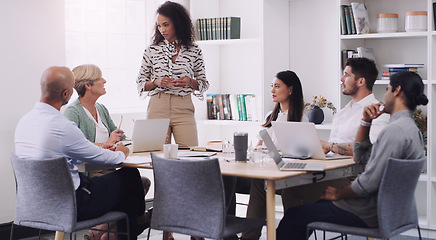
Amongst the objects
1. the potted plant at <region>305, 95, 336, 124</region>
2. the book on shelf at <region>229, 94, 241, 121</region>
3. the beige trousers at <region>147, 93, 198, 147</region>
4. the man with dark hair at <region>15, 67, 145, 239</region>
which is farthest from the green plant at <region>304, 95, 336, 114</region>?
the man with dark hair at <region>15, 67, 145, 239</region>

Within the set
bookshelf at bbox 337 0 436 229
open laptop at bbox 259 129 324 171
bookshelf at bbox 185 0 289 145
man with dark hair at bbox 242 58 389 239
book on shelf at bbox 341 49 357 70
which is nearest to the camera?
open laptop at bbox 259 129 324 171

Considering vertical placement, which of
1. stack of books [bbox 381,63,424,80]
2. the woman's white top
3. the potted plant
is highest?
stack of books [bbox 381,63,424,80]

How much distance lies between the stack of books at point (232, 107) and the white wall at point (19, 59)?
1783 millimetres

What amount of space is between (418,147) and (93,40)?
3.47m

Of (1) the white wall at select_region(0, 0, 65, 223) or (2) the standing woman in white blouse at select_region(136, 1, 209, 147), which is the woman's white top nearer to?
(2) the standing woman in white blouse at select_region(136, 1, 209, 147)

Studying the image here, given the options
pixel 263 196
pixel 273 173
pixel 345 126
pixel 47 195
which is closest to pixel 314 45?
pixel 345 126

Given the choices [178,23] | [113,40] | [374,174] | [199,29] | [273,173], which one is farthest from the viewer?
[199,29]

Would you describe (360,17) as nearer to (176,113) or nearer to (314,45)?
(314,45)

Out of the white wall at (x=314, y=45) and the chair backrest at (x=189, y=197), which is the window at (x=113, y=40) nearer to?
the white wall at (x=314, y=45)

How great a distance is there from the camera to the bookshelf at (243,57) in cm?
568

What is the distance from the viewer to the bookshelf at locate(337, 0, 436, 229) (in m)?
4.86

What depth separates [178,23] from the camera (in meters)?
4.79

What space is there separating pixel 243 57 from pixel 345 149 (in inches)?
113

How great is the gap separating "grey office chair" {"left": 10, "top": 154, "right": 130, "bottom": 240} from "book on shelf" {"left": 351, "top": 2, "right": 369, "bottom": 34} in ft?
9.57
